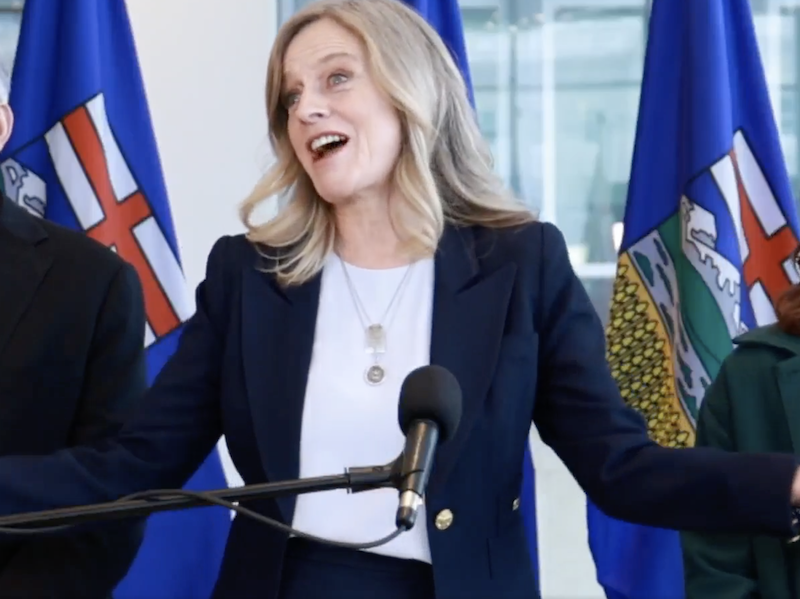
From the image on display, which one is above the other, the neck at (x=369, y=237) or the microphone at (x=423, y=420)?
the neck at (x=369, y=237)

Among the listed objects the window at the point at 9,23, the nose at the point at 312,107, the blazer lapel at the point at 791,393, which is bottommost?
the blazer lapel at the point at 791,393

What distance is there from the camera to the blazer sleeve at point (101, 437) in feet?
6.03

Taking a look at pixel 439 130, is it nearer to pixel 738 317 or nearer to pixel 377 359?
pixel 377 359

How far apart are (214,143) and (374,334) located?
72.8 inches

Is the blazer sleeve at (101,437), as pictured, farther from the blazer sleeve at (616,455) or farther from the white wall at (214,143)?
the white wall at (214,143)

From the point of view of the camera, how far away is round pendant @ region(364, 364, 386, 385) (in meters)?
1.75

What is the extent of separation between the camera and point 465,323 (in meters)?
1.79

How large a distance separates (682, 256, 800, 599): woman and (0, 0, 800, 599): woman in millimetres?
467

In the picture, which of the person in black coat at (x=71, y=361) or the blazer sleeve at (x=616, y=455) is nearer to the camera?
the blazer sleeve at (x=616, y=455)

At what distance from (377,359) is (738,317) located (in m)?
1.17

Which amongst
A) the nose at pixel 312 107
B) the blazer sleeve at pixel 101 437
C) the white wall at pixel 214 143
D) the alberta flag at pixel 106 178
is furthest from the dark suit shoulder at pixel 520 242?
the white wall at pixel 214 143

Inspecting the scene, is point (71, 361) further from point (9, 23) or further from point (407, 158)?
point (9, 23)

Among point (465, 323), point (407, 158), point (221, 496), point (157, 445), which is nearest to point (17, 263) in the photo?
point (157, 445)

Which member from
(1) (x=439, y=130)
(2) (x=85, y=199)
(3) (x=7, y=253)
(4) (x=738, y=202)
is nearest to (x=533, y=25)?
(4) (x=738, y=202)
